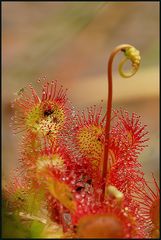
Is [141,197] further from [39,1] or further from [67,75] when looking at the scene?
[39,1]

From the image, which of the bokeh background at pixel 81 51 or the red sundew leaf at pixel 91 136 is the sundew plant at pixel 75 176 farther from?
the bokeh background at pixel 81 51

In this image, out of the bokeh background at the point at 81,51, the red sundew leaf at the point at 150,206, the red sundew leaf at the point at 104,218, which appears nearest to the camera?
the red sundew leaf at the point at 104,218

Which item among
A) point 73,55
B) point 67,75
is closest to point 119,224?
point 67,75

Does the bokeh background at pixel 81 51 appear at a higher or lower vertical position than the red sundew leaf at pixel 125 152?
higher

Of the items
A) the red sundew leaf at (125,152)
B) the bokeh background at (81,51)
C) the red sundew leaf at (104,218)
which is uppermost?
the bokeh background at (81,51)

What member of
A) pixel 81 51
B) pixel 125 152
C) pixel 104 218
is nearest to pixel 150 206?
pixel 125 152

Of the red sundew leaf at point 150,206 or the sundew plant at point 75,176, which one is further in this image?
the red sundew leaf at point 150,206

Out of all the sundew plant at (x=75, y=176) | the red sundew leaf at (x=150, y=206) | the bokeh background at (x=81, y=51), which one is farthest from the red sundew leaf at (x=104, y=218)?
the bokeh background at (x=81, y=51)
